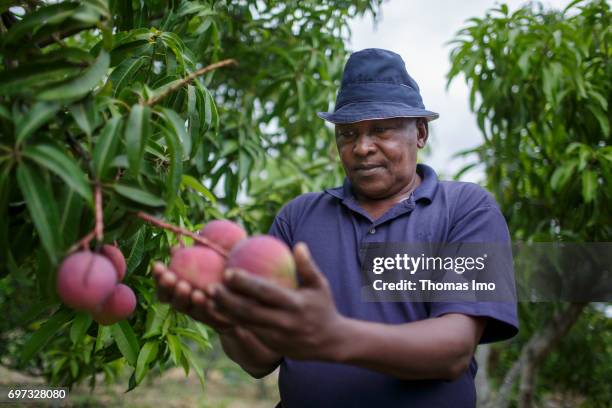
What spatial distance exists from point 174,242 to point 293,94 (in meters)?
1.43

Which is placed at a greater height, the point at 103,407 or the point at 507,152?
the point at 507,152

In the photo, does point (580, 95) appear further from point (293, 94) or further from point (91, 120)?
point (91, 120)

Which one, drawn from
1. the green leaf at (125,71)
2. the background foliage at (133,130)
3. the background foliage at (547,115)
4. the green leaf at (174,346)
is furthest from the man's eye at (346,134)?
the background foliage at (547,115)

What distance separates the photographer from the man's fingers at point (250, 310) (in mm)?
919

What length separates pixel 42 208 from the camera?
103cm

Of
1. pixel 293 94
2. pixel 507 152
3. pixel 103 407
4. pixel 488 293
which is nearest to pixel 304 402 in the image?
pixel 488 293

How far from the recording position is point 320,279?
3.06ft

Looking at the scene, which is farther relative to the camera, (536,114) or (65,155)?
(536,114)

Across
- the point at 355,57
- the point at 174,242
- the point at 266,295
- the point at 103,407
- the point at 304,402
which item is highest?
the point at 355,57

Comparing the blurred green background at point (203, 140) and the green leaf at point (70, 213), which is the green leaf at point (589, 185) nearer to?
the blurred green background at point (203, 140)

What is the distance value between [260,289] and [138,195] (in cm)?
36

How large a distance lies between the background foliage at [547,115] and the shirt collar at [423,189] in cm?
139

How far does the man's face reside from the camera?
173cm

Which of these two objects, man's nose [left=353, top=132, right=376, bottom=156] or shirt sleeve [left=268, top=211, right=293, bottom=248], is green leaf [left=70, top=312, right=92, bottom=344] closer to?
shirt sleeve [left=268, top=211, right=293, bottom=248]
